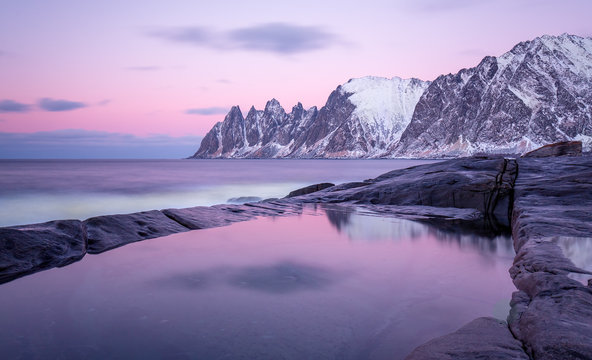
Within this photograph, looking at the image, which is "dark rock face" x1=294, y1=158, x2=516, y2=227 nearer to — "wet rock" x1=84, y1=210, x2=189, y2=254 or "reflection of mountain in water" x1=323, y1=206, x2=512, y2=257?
"reflection of mountain in water" x1=323, y1=206, x2=512, y2=257

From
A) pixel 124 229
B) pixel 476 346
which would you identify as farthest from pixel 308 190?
pixel 476 346

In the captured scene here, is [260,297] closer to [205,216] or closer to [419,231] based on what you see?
[419,231]

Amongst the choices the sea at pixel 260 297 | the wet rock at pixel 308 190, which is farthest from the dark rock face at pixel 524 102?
the sea at pixel 260 297

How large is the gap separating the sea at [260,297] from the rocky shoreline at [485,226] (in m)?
0.53

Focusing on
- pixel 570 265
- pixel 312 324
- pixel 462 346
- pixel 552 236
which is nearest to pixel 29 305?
pixel 312 324

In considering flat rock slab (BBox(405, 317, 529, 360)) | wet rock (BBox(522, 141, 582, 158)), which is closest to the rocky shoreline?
flat rock slab (BBox(405, 317, 529, 360))

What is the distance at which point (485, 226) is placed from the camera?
492 inches

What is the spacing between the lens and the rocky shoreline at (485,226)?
12.3 ft

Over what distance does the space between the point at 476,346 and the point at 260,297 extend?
129 inches

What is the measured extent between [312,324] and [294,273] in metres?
2.37

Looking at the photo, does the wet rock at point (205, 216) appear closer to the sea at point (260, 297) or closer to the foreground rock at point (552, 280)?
the sea at point (260, 297)

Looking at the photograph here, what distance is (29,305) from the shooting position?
5469 mm

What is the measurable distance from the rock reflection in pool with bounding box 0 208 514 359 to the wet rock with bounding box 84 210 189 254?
0.46m

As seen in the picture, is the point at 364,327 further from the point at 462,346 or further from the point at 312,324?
the point at 462,346
